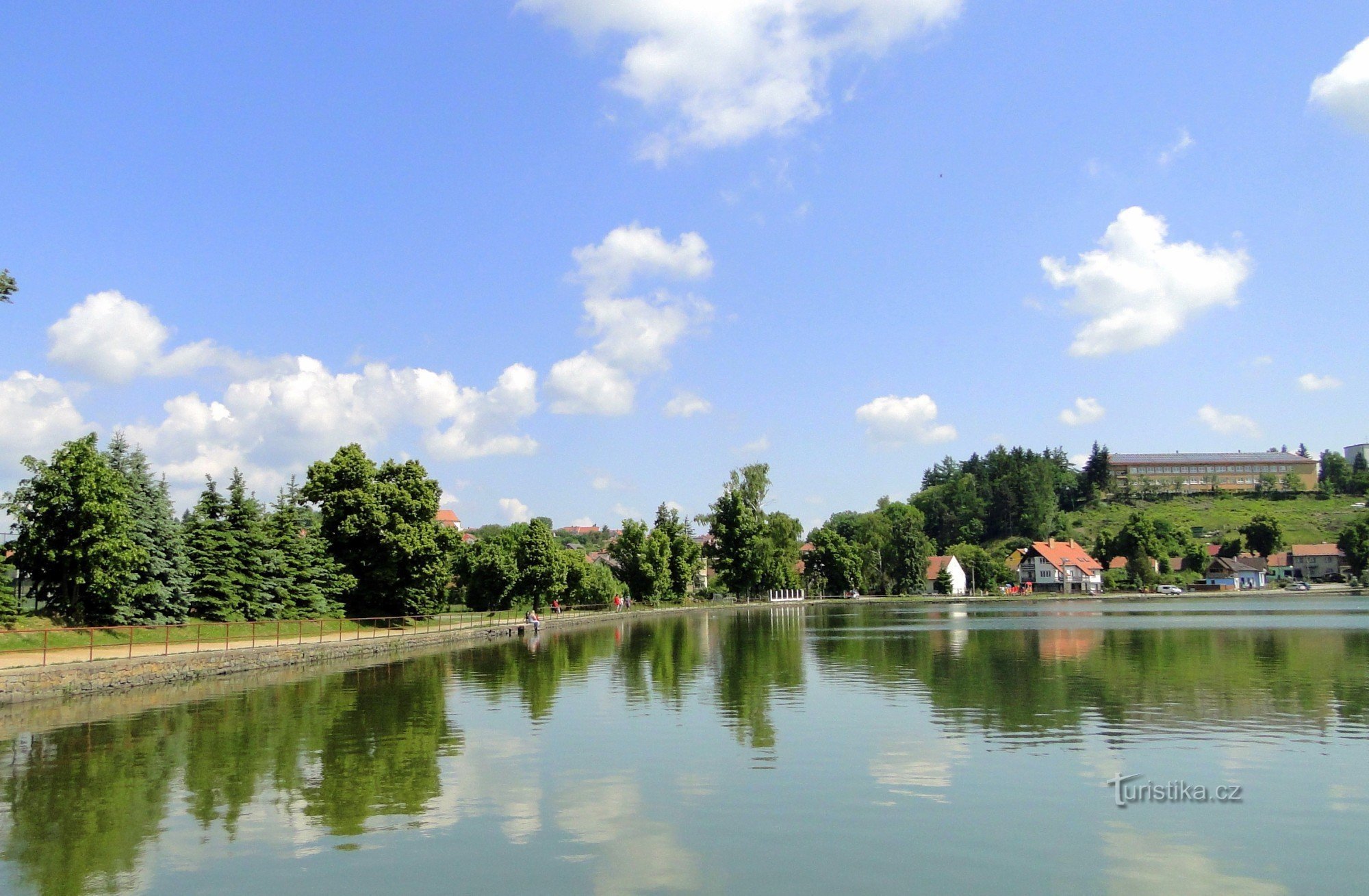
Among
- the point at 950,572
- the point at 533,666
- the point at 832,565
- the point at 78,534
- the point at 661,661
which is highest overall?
the point at 78,534

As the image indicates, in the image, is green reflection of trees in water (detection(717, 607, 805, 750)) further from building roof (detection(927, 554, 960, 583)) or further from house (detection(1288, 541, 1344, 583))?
house (detection(1288, 541, 1344, 583))

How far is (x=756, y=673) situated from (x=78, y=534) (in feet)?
77.3

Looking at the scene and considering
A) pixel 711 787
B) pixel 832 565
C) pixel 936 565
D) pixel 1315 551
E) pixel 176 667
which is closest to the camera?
pixel 711 787

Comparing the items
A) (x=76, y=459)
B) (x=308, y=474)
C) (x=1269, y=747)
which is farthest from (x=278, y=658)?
(x=1269, y=747)

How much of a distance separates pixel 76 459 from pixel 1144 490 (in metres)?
193

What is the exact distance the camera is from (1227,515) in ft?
569

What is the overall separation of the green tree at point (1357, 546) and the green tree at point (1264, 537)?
1220 centimetres

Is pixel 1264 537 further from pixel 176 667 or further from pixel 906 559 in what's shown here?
pixel 176 667

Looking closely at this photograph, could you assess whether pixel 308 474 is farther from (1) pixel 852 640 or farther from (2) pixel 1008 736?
(2) pixel 1008 736

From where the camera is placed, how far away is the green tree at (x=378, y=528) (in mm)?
50688

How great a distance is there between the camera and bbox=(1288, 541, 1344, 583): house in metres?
140

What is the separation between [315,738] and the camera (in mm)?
18453

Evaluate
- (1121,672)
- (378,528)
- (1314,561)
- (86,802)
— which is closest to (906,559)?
(1314,561)

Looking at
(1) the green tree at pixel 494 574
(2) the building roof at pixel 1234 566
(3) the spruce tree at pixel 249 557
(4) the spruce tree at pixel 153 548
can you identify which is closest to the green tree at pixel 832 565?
(2) the building roof at pixel 1234 566
